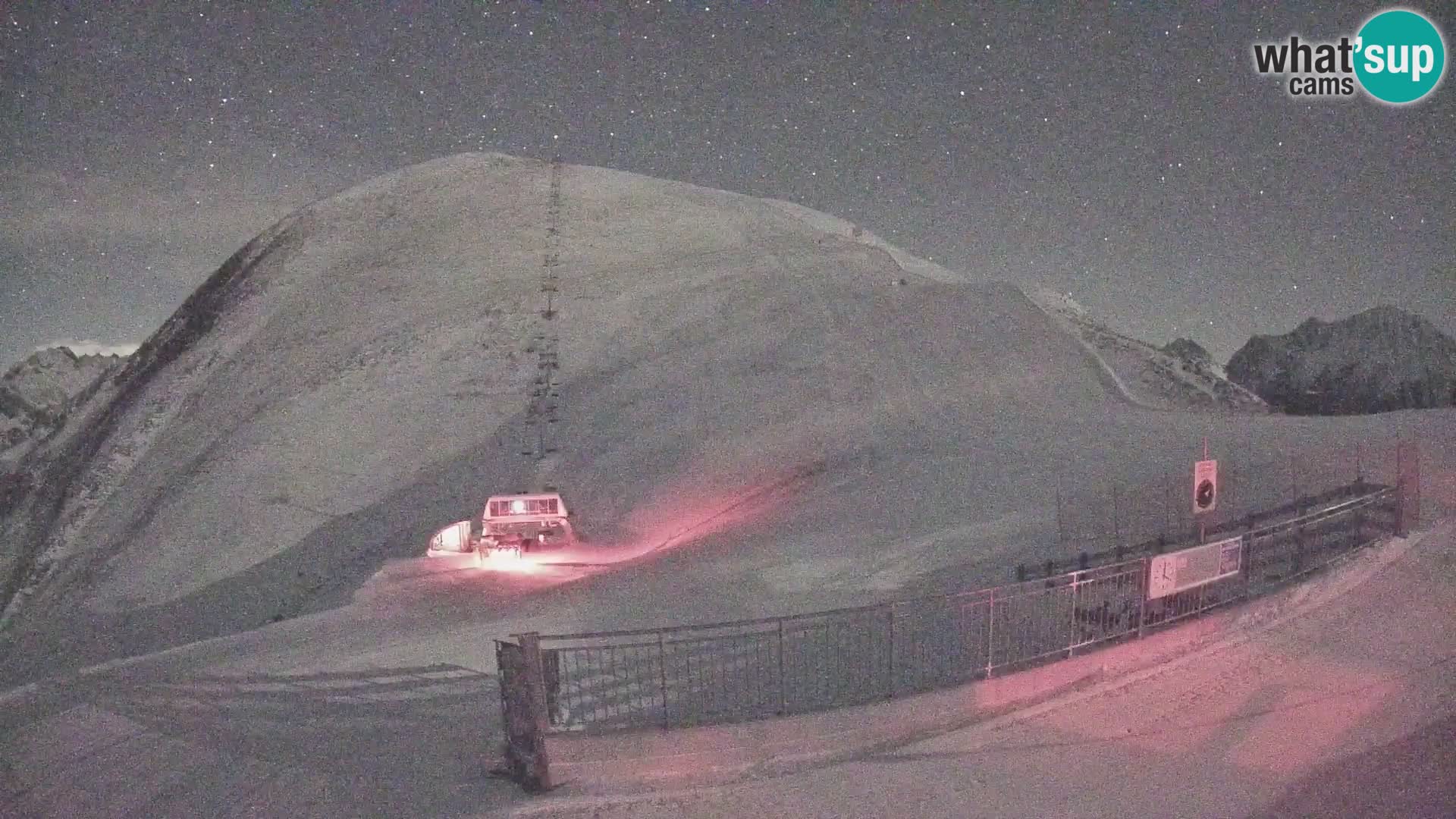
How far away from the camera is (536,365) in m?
43.2

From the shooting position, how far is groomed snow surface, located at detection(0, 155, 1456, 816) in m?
9.47

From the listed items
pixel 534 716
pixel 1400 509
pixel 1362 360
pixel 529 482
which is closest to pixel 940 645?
pixel 534 716

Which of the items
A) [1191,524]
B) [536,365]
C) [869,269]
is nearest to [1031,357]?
[869,269]

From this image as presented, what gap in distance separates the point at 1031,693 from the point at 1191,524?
11702 millimetres

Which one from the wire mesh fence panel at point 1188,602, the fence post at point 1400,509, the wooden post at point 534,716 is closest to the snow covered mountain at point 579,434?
the fence post at point 1400,509

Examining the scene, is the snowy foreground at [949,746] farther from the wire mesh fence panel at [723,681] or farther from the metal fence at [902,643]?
the wire mesh fence panel at [723,681]

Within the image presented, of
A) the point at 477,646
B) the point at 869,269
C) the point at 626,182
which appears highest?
the point at 626,182

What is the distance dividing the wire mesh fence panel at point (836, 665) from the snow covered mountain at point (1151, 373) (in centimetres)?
3246

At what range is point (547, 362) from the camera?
4328 cm

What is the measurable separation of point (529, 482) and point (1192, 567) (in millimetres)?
26880

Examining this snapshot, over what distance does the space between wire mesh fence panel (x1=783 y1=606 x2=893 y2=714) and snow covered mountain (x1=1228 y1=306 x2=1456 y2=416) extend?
122553 millimetres

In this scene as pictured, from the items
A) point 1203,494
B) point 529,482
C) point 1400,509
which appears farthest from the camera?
point 529,482

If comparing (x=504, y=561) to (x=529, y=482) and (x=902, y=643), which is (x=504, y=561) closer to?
(x=529, y=482)

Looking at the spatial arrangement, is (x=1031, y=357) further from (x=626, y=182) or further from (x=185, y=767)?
(x=185, y=767)
